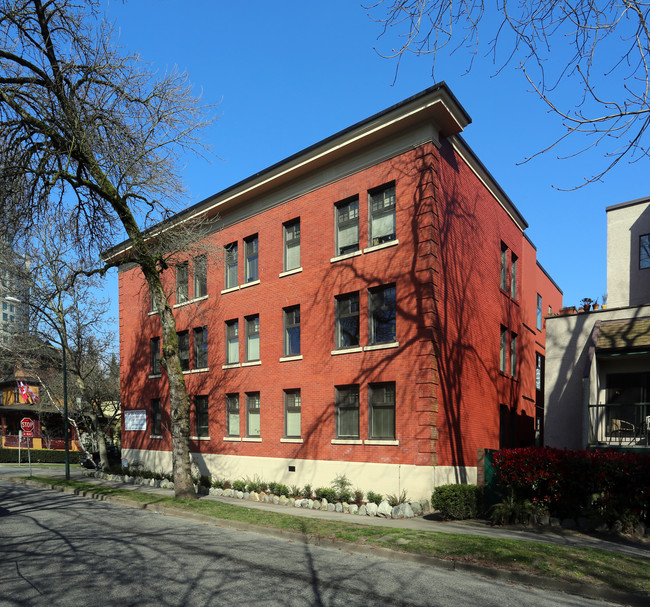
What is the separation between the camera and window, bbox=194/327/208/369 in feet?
85.5

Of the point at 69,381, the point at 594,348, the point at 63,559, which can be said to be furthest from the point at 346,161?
the point at 69,381

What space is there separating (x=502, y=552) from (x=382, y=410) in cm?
899

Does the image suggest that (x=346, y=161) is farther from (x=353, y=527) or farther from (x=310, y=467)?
(x=353, y=527)

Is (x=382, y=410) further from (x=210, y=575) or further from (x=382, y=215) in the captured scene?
(x=210, y=575)

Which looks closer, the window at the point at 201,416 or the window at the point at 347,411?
the window at the point at 347,411

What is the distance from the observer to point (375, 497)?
17.3m

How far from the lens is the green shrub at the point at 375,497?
17.2 meters

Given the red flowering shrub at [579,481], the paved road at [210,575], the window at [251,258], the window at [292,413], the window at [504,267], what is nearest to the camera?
the paved road at [210,575]

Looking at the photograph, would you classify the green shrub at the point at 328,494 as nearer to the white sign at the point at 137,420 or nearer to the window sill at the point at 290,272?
the window sill at the point at 290,272

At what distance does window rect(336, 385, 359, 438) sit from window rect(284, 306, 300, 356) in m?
2.85

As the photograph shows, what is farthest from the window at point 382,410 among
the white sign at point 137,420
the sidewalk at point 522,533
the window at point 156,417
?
the window at point 156,417

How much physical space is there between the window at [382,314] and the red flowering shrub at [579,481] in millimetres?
5511

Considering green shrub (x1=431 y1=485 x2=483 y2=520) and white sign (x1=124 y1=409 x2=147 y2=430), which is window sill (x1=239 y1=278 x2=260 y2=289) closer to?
white sign (x1=124 y1=409 x2=147 y2=430)

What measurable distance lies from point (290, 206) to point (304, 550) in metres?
14.6
